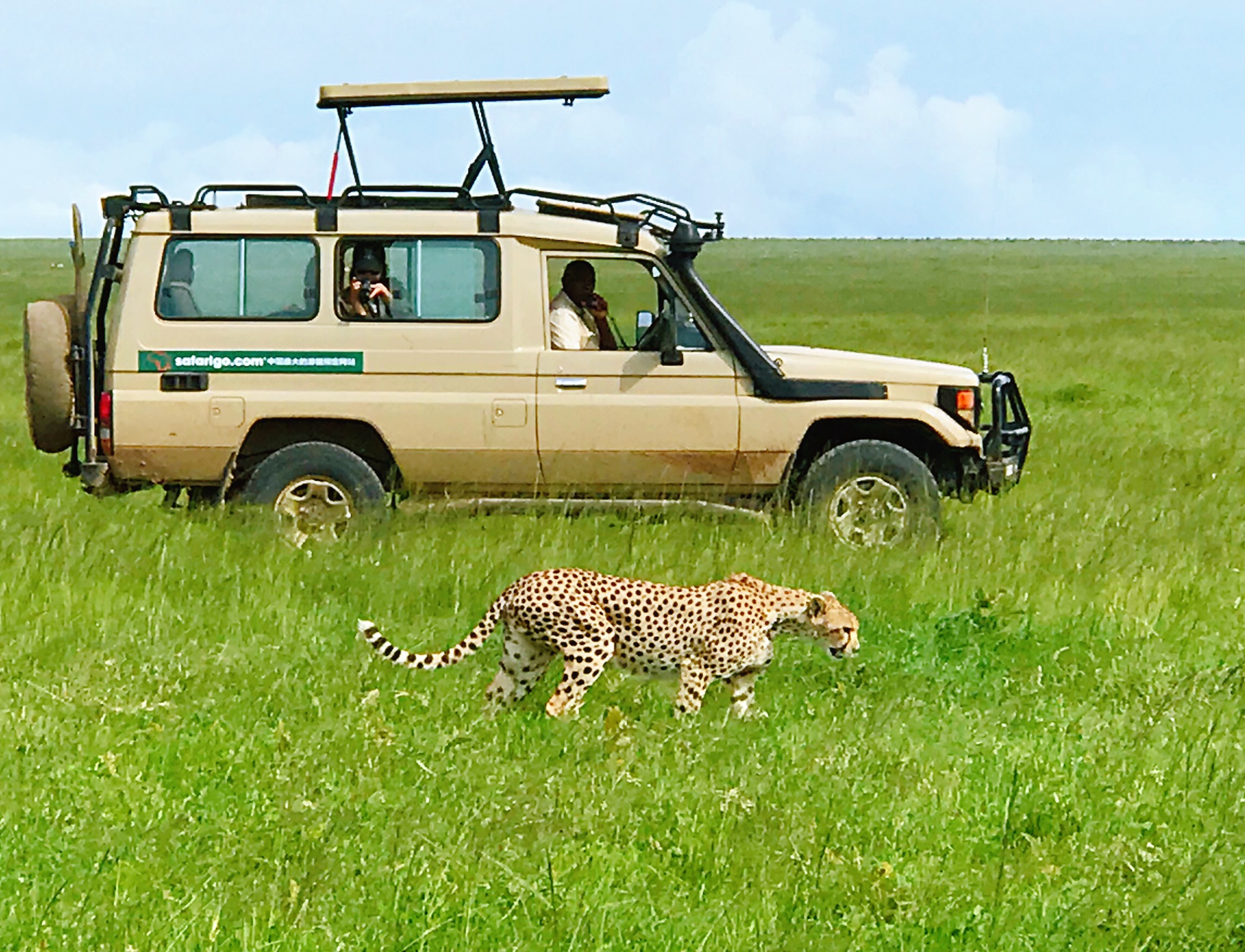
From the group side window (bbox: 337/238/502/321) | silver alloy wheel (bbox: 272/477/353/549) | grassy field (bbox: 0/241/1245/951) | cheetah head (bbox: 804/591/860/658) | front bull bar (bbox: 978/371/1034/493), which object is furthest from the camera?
front bull bar (bbox: 978/371/1034/493)

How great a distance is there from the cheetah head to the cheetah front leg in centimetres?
46

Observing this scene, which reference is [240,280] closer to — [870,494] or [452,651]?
[870,494]

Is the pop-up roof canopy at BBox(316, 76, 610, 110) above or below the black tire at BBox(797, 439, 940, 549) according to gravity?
above

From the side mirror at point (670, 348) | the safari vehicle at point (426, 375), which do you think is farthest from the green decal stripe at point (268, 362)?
the side mirror at point (670, 348)

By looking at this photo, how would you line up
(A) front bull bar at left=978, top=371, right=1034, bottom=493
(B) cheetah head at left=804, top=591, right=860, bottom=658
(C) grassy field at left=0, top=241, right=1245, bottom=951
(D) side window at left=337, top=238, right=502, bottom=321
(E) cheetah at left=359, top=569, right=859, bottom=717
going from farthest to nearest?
1. (A) front bull bar at left=978, top=371, right=1034, bottom=493
2. (D) side window at left=337, top=238, right=502, bottom=321
3. (B) cheetah head at left=804, top=591, right=860, bottom=658
4. (E) cheetah at left=359, top=569, right=859, bottom=717
5. (C) grassy field at left=0, top=241, right=1245, bottom=951

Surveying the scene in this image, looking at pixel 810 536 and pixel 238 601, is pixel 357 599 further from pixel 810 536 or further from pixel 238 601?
pixel 810 536

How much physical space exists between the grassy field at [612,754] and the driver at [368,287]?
1.13 metres

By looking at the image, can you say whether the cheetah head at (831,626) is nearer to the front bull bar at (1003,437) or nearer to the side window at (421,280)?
the side window at (421,280)

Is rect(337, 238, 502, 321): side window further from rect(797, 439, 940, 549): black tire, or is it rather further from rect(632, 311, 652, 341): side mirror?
rect(797, 439, 940, 549): black tire

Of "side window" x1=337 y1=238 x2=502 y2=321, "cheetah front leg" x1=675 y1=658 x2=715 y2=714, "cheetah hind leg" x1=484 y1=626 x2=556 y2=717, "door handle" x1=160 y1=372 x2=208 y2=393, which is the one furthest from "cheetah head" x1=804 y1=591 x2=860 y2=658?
"door handle" x1=160 y1=372 x2=208 y2=393

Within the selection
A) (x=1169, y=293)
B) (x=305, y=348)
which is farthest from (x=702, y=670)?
(x=1169, y=293)

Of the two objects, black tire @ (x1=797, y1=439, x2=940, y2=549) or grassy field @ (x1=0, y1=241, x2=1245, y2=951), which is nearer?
grassy field @ (x1=0, y1=241, x2=1245, y2=951)

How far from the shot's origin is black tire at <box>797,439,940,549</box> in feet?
30.5

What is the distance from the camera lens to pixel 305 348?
29.9ft
